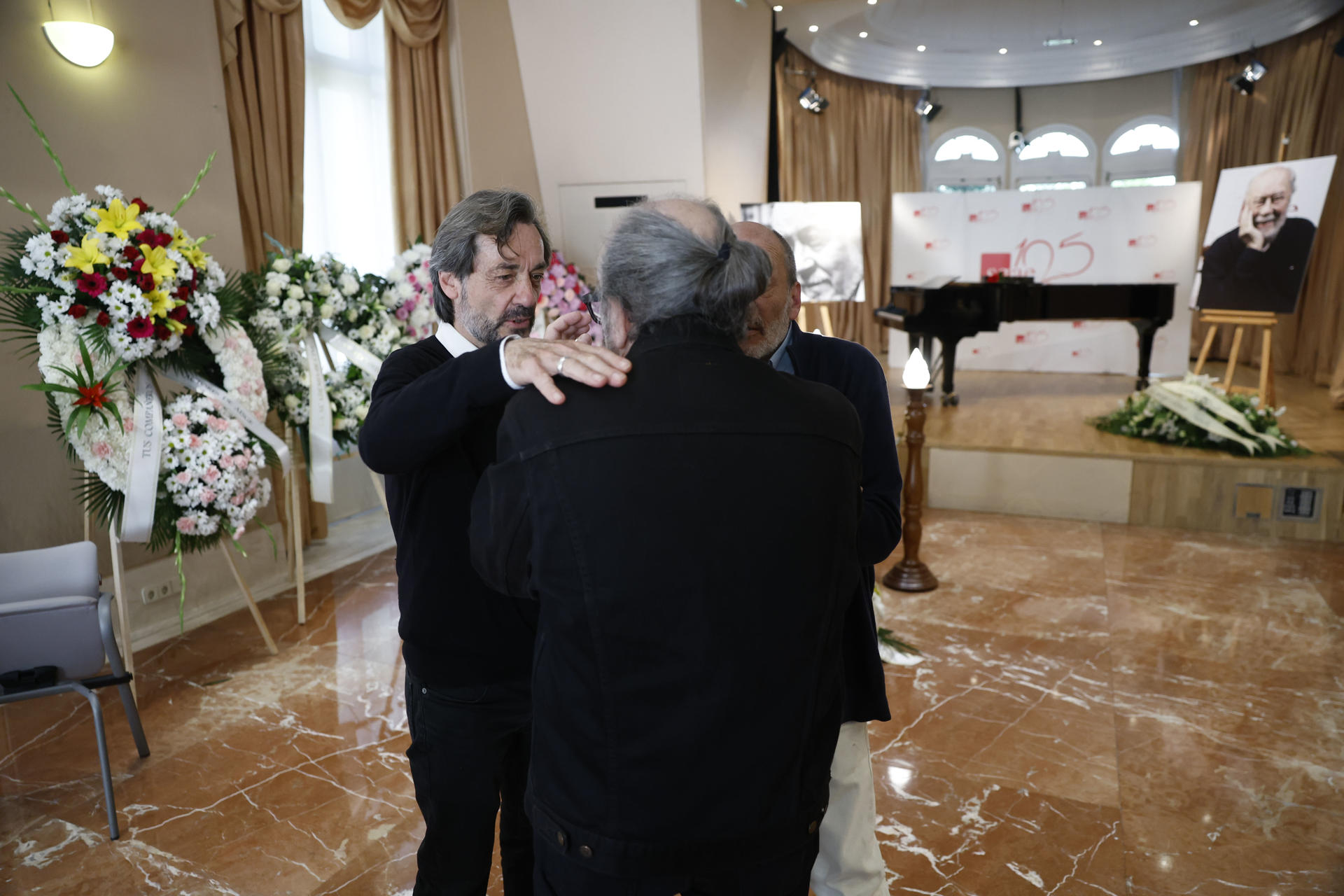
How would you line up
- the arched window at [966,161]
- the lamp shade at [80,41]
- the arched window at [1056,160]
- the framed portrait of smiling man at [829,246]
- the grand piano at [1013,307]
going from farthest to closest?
the arched window at [966,161] < the arched window at [1056,160] < the framed portrait of smiling man at [829,246] < the grand piano at [1013,307] < the lamp shade at [80,41]

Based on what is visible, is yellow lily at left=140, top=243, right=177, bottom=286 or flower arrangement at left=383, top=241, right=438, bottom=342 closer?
yellow lily at left=140, top=243, right=177, bottom=286

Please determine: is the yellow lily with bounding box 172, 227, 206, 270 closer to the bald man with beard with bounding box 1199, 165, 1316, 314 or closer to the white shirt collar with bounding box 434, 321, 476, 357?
the white shirt collar with bounding box 434, 321, 476, 357

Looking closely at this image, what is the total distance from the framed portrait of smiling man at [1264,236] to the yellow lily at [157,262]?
729 centimetres

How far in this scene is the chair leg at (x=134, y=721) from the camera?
2.73m

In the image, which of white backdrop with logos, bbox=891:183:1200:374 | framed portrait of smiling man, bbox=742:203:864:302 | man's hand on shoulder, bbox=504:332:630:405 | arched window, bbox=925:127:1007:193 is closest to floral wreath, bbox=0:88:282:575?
man's hand on shoulder, bbox=504:332:630:405

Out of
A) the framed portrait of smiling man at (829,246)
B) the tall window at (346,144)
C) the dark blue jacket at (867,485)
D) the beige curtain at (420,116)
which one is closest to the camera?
the dark blue jacket at (867,485)

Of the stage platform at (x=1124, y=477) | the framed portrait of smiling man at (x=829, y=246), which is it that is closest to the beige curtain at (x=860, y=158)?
the framed portrait of smiling man at (x=829, y=246)

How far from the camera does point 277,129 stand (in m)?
4.49

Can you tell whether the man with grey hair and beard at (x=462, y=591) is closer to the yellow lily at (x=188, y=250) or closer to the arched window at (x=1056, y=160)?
the yellow lily at (x=188, y=250)

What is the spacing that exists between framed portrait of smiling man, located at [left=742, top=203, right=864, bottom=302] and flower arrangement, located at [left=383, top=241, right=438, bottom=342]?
14.7 ft

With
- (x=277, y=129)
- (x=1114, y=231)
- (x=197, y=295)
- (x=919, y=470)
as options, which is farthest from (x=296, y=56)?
(x=1114, y=231)

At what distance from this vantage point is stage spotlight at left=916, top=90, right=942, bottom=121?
11011 mm

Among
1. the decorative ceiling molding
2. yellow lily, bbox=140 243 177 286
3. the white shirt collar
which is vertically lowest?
the white shirt collar

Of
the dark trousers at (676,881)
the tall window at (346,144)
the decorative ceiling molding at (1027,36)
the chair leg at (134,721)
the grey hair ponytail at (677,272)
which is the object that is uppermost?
the decorative ceiling molding at (1027,36)
